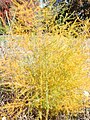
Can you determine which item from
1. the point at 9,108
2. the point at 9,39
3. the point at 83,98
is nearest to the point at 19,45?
the point at 9,39

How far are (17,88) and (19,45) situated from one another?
35 cm

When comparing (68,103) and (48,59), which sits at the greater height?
(48,59)

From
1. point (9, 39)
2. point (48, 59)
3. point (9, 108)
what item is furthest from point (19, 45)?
point (9, 108)

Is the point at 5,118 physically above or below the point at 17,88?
below

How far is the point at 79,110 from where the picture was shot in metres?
2.54

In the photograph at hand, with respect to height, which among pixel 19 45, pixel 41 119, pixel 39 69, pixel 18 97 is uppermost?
pixel 19 45

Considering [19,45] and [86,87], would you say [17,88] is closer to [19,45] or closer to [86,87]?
[19,45]

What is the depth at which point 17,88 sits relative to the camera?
251cm

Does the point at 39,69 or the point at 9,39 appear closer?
the point at 39,69

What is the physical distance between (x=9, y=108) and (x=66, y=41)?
0.69 m

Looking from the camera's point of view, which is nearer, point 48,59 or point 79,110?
point 48,59

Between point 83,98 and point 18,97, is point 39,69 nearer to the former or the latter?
point 18,97

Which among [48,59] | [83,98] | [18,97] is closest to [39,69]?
[48,59]

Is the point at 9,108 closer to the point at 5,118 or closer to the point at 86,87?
the point at 5,118
